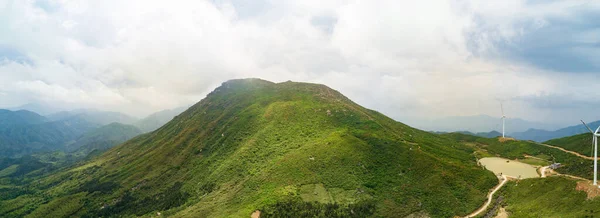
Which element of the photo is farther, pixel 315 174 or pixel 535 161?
pixel 535 161

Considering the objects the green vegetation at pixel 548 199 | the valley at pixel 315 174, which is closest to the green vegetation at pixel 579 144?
the valley at pixel 315 174

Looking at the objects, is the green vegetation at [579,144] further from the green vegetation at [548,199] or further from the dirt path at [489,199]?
the green vegetation at [548,199]

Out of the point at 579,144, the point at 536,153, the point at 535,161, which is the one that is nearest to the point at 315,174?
the point at 535,161

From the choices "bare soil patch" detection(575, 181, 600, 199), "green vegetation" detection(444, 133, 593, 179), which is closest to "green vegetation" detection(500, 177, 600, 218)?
A: "bare soil patch" detection(575, 181, 600, 199)

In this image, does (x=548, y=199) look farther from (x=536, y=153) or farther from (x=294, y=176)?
(x=294, y=176)

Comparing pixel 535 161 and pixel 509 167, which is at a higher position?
pixel 535 161

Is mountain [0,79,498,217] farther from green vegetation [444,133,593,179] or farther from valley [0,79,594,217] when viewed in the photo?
green vegetation [444,133,593,179]

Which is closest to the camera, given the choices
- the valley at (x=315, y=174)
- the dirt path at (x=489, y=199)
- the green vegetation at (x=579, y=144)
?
the dirt path at (x=489, y=199)
